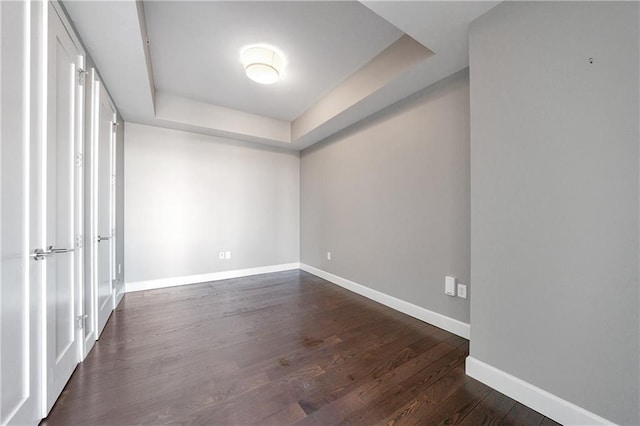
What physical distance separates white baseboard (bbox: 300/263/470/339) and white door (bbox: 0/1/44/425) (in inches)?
111

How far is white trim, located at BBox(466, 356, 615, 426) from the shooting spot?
1194 millimetres

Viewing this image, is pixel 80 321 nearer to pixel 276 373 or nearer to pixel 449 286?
pixel 276 373

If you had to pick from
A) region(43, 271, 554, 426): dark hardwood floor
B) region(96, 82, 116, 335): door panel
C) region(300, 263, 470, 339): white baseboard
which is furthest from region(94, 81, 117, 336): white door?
region(300, 263, 470, 339): white baseboard

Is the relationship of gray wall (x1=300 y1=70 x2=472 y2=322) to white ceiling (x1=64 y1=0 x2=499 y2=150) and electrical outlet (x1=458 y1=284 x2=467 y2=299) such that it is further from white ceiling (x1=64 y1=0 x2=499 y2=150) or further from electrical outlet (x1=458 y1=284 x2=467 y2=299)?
white ceiling (x1=64 y1=0 x2=499 y2=150)

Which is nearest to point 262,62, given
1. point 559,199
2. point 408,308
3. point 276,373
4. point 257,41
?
point 257,41

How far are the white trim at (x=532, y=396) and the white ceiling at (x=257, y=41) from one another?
2742mm

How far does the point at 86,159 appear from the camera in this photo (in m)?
1.87

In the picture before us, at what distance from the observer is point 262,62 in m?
2.35

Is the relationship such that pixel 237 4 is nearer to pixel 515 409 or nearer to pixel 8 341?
pixel 8 341

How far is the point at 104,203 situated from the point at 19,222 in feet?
4.98

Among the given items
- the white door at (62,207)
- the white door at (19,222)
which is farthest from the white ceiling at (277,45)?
the white door at (19,222)

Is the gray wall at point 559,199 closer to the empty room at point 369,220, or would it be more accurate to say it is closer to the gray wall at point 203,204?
the empty room at point 369,220

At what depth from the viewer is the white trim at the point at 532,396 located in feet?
3.92

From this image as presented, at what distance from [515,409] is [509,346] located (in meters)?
0.32
